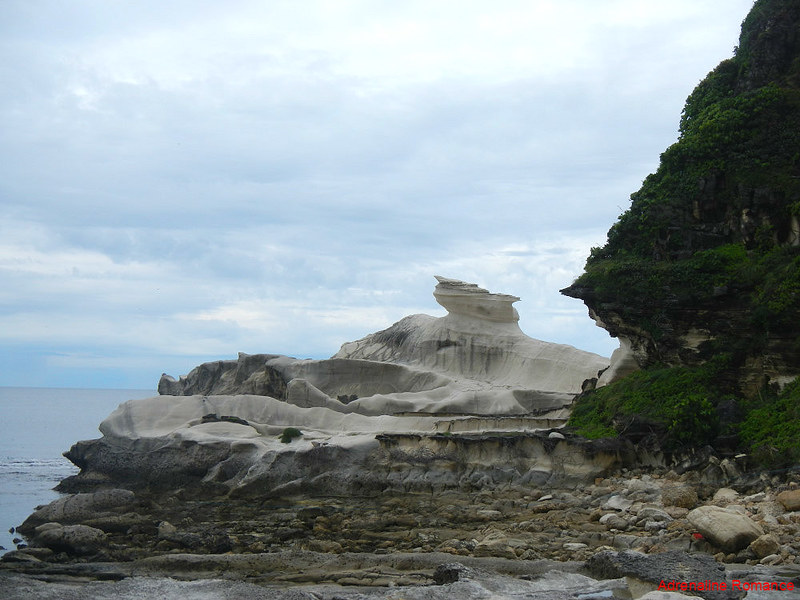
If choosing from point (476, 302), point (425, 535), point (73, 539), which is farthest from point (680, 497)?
point (476, 302)

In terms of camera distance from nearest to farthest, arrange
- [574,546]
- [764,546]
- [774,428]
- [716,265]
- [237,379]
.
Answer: [764,546]
[574,546]
[774,428]
[716,265]
[237,379]

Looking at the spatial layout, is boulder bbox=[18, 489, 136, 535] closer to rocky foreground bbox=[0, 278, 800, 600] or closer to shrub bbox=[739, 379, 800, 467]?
rocky foreground bbox=[0, 278, 800, 600]

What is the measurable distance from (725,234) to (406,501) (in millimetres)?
15498

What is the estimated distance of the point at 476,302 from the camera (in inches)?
2023

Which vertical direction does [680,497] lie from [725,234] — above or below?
below

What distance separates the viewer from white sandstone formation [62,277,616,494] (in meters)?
31.1

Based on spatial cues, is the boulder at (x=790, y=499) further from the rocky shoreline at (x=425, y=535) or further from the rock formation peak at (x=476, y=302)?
the rock formation peak at (x=476, y=302)

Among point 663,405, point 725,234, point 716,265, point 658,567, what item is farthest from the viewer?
point 725,234

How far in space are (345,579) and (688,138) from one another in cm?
2528

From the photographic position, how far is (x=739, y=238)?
3238cm

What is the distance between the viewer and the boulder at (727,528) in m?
17.0

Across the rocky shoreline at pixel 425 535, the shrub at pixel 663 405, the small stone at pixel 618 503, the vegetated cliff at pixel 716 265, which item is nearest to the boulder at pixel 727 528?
the rocky shoreline at pixel 425 535

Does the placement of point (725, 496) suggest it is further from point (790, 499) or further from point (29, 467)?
point (29, 467)

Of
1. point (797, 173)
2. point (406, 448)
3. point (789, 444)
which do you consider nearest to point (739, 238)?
point (797, 173)
